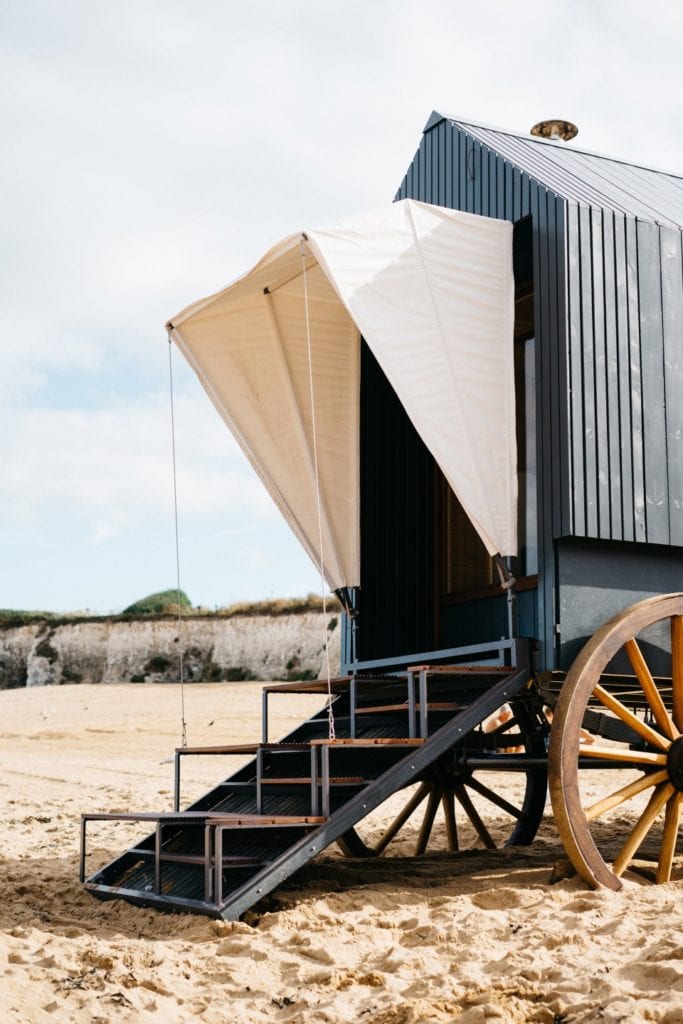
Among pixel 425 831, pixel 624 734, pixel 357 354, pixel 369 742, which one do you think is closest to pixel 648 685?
pixel 624 734

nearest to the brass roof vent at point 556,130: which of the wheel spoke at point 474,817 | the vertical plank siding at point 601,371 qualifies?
the vertical plank siding at point 601,371

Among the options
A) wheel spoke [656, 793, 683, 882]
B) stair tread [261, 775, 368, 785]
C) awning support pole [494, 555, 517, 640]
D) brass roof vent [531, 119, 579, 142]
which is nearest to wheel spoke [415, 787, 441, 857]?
stair tread [261, 775, 368, 785]

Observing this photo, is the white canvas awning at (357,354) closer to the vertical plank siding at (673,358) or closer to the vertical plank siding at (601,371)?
the vertical plank siding at (601,371)

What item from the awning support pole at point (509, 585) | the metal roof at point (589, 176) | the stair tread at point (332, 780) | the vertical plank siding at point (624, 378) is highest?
the metal roof at point (589, 176)

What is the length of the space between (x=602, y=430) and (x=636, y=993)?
11.2 ft

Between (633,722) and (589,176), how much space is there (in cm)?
389

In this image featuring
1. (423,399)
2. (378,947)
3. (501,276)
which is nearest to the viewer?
(378,947)

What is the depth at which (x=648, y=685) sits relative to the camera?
6.22m

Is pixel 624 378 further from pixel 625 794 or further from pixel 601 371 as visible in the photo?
pixel 625 794

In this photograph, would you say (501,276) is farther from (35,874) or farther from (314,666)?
(314,666)

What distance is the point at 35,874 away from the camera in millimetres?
7184

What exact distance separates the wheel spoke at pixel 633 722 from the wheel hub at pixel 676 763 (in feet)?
0.12

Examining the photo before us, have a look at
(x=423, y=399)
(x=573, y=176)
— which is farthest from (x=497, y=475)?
(x=573, y=176)

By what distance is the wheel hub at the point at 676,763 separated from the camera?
6141mm
